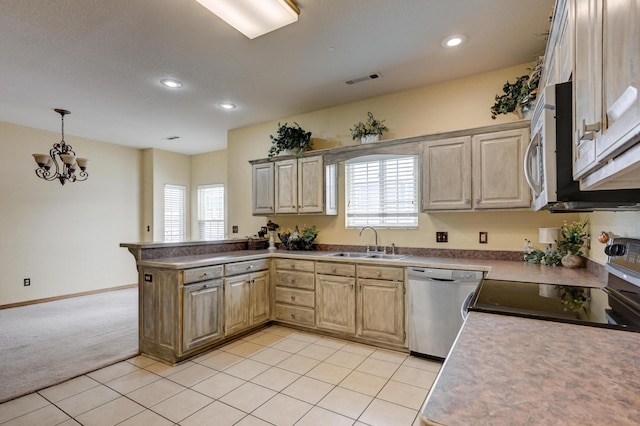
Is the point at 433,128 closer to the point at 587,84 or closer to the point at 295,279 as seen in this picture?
the point at 295,279

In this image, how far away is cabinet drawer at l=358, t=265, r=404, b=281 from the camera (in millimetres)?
3143

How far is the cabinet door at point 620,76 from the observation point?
2.10ft

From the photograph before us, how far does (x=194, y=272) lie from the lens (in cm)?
307

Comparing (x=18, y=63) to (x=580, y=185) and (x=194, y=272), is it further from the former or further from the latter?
(x=580, y=185)

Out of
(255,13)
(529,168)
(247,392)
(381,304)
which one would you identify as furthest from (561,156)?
(247,392)

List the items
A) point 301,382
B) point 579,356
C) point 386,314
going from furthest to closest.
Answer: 1. point 386,314
2. point 301,382
3. point 579,356

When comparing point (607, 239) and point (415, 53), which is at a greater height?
point (415, 53)

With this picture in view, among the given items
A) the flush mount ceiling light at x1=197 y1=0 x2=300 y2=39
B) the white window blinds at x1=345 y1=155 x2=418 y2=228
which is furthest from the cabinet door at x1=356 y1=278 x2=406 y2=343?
the flush mount ceiling light at x1=197 y1=0 x2=300 y2=39

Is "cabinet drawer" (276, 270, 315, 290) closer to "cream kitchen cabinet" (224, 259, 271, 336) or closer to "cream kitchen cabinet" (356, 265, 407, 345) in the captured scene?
"cream kitchen cabinet" (224, 259, 271, 336)

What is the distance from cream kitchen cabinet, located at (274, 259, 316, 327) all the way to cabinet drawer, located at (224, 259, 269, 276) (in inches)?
7.0

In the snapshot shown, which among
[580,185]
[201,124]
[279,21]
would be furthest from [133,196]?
[580,185]

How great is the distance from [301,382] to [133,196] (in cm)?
570

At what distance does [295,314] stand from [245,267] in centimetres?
82

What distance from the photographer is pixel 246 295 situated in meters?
3.63
